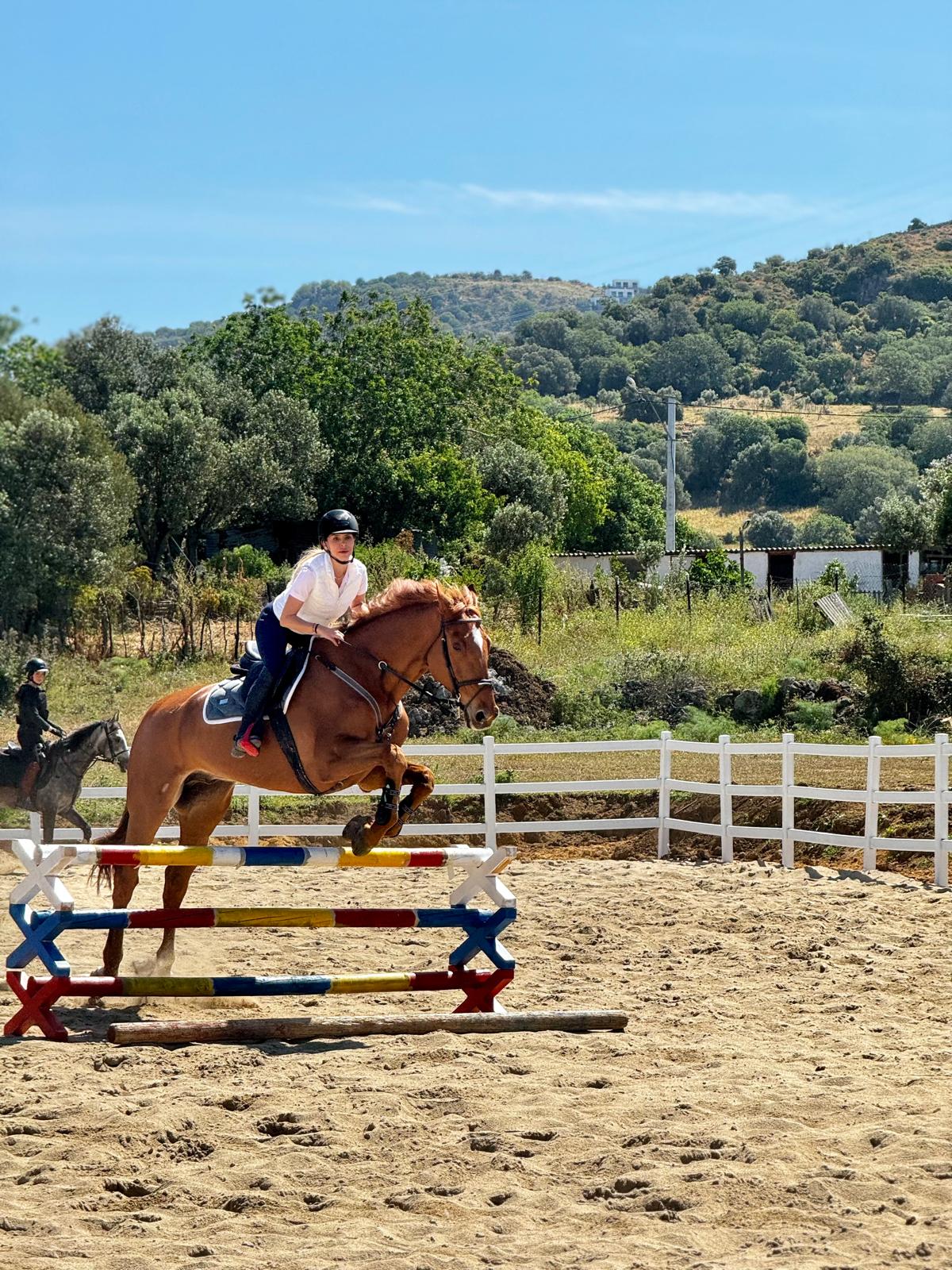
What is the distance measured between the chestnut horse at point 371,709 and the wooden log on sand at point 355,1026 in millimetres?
914

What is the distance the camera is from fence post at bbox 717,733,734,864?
567 inches

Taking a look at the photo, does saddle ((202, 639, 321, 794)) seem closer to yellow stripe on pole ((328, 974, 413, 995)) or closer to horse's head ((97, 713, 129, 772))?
yellow stripe on pole ((328, 974, 413, 995))

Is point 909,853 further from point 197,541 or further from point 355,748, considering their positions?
point 197,541

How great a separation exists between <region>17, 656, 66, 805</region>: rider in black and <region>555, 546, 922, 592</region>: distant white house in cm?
2878

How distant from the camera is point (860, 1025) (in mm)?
7723

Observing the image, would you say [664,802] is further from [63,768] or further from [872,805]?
[63,768]

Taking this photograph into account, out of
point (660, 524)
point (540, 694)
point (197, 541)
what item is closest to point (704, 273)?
point (660, 524)

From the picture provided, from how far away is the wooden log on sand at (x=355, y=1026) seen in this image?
6996 mm

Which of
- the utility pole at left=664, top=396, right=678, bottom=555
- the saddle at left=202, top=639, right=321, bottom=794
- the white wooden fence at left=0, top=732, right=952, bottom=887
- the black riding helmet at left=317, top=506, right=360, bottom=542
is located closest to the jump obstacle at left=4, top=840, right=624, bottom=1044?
the saddle at left=202, top=639, right=321, bottom=794

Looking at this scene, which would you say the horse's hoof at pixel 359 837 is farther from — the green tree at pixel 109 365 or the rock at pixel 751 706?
the green tree at pixel 109 365

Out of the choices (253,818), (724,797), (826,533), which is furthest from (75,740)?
(826,533)

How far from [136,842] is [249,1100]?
2.85 m

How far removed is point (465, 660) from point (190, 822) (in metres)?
2.37

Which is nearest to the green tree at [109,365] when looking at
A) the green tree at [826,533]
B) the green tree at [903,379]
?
the green tree at [826,533]
